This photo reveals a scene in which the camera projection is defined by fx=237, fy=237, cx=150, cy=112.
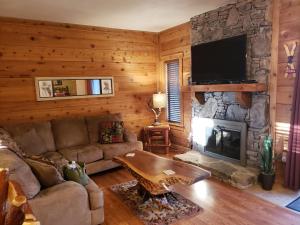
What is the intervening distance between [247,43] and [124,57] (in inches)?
100

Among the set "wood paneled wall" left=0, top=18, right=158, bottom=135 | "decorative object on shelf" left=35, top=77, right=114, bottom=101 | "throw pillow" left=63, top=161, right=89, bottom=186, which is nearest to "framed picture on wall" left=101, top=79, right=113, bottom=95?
"decorative object on shelf" left=35, top=77, right=114, bottom=101

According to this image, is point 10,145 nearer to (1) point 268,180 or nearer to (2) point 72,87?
(2) point 72,87

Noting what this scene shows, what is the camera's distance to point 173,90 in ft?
17.4

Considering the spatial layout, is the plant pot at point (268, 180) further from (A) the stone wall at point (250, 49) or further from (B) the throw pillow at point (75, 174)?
(B) the throw pillow at point (75, 174)

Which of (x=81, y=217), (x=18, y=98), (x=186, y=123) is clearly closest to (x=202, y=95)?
(x=186, y=123)

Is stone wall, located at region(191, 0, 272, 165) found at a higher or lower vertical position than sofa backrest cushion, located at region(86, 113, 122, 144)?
higher

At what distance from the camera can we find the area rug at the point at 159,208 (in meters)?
2.61

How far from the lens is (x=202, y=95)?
14.4ft

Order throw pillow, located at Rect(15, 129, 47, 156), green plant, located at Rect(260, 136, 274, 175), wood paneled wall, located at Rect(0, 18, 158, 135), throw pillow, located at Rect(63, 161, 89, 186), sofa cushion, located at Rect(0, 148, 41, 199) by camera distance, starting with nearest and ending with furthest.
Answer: sofa cushion, located at Rect(0, 148, 41, 199) → throw pillow, located at Rect(63, 161, 89, 186) → green plant, located at Rect(260, 136, 274, 175) → throw pillow, located at Rect(15, 129, 47, 156) → wood paneled wall, located at Rect(0, 18, 158, 135)

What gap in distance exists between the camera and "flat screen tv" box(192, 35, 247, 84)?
11.6 feet

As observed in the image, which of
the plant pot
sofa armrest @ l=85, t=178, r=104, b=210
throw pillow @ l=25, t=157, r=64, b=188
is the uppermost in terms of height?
throw pillow @ l=25, t=157, r=64, b=188

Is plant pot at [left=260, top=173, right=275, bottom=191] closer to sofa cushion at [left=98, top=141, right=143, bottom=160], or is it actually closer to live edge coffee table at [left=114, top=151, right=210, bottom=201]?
live edge coffee table at [left=114, top=151, right=210, bottom=201]

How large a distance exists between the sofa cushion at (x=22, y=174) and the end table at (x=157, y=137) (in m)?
3.07

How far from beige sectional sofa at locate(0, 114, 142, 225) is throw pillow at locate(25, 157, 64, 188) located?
59mm
